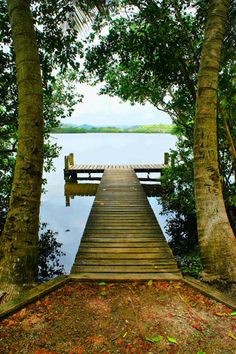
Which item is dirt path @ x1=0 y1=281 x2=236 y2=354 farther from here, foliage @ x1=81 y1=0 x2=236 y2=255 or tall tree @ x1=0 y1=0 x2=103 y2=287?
foliage @ x1=81 y1=0 x2=236 y2=255

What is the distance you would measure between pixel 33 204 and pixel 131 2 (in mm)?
4883

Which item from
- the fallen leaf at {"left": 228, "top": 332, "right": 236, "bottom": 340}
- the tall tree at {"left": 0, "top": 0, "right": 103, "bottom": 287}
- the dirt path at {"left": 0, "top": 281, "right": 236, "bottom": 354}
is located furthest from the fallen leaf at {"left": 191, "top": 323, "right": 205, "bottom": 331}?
the tall tree at {"left": 0, "top": 0, "right": 103, "bottom": 287}

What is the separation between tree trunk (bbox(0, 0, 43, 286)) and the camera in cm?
375

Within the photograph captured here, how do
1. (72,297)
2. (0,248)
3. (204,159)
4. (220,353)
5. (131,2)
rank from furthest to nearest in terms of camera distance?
(131,2), (204,159), (0,248), (72,297), (220,353)

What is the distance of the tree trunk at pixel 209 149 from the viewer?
3.97 metres

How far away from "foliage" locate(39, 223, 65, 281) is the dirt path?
471cm

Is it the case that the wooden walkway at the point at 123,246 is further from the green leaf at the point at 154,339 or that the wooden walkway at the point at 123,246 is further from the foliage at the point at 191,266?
the green leaf at the point at 154,339

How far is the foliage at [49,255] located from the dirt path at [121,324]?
471cm

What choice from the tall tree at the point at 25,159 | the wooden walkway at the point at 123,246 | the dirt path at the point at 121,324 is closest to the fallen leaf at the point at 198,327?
the dirt path at the point at 121,324

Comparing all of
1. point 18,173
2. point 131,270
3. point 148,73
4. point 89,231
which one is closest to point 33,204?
point 18,173

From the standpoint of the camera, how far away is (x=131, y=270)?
13.9 feet

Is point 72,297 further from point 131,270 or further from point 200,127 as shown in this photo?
point 200,127

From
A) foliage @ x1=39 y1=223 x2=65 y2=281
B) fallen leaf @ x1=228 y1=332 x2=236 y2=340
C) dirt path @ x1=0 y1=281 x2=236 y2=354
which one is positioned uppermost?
fallen leaf @ x1=228 y1=332 x2=236 y2=340

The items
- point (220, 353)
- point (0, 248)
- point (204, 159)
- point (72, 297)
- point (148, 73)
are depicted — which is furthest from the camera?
point (148, 73)
